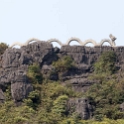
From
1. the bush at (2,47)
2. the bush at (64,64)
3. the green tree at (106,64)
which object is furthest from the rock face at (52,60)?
the bush at (2,47)

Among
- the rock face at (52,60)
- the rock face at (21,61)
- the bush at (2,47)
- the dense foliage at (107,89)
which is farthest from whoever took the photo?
the bush at (2,47)

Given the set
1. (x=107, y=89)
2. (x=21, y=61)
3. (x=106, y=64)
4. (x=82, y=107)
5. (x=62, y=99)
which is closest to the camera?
(x=82, y=107)

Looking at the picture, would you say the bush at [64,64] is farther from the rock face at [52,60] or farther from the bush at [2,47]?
the bush at [2,47]

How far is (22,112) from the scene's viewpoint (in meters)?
31.4

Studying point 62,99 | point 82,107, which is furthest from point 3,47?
point 82,107

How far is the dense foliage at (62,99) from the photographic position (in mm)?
30891

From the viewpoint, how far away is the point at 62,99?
3328 centimetres

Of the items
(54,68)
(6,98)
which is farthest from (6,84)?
(54,68)

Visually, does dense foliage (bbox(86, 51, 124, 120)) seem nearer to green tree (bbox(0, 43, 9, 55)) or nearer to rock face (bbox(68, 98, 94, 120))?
rock face (bbox(68, 98, 94, 120))

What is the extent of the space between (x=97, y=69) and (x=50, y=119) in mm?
6977

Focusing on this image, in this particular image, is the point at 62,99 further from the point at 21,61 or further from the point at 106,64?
the point at 106,64

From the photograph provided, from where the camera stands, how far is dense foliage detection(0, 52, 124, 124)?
30891mm

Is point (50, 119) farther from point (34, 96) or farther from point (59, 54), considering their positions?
point (59, 54)

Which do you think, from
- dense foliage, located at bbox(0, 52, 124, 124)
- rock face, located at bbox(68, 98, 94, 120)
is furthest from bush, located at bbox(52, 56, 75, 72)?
rock face, located at bbox(68, 98, 94, 120)
